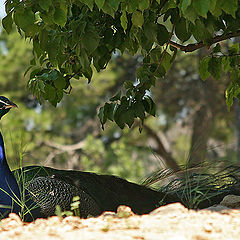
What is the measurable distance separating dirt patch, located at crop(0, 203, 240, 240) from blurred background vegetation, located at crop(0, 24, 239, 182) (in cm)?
824

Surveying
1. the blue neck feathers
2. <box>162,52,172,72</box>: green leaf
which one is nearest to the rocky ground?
<box>162,52,172,72</box>: green leaf

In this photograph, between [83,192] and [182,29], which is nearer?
[182,29]

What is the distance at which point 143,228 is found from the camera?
2.12 metres

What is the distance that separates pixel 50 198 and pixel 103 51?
1336mm

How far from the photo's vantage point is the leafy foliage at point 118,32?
8.39ft

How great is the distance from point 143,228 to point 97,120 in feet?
33.3

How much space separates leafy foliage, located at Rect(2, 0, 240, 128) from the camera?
2557mm

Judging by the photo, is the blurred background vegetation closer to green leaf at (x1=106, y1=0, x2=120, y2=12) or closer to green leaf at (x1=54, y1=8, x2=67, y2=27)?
green leaf at (x1=54, y1=8, x2=67, y2=27)

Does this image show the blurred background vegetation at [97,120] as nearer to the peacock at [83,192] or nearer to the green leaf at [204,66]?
the peacock at [83,192]

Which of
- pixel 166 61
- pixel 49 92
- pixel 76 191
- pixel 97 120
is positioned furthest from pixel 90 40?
pixel 97 120

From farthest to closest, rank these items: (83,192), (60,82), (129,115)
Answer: (83,192), (60,82), (129,115)

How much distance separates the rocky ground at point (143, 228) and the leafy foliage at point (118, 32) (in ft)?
2.53

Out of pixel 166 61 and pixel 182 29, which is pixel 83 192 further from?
pixel 182 29

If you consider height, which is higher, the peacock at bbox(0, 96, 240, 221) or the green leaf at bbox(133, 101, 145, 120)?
the green leaf at bbox(133, 101, 145, 120)
